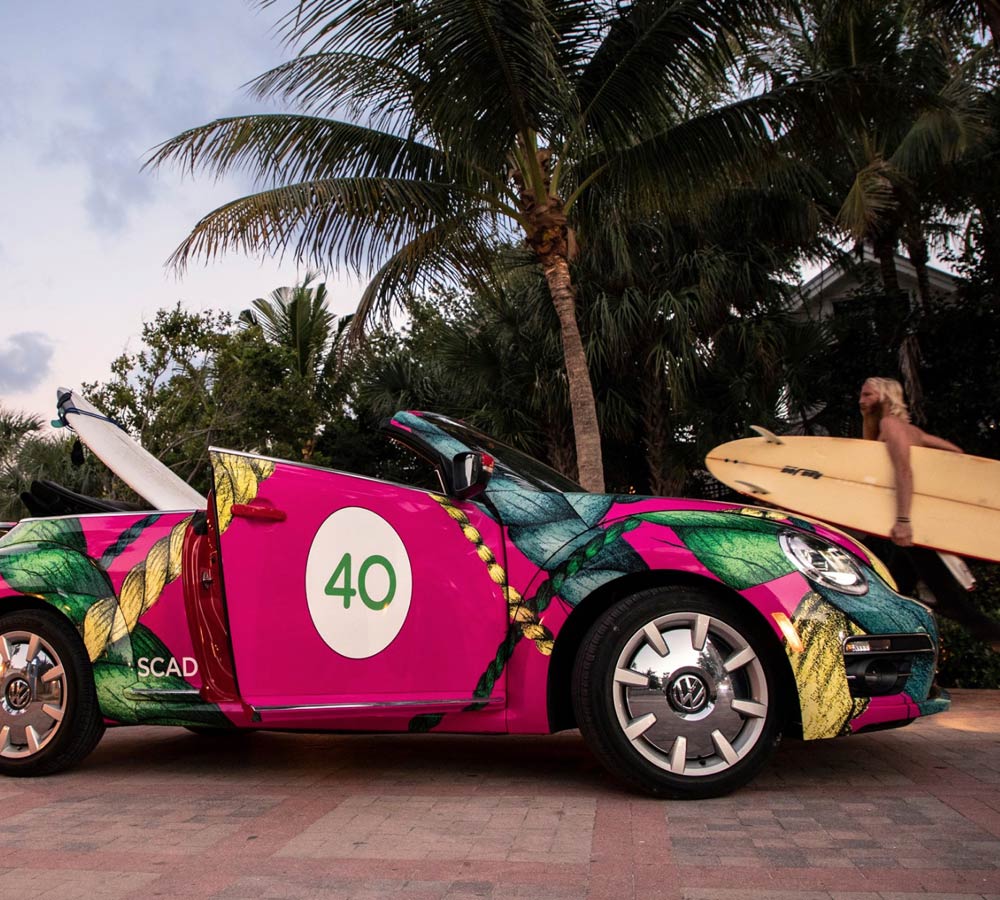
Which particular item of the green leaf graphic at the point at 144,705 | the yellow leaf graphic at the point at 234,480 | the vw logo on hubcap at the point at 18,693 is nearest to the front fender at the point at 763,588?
the yellow leaf graphic at the point at 234,480

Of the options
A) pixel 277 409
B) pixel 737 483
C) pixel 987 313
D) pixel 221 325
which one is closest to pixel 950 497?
pixel 737 483

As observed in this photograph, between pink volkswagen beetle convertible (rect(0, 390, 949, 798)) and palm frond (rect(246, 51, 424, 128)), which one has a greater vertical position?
palm frond (rect(246, 51, 424, 128))

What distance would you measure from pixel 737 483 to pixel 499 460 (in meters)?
2.19

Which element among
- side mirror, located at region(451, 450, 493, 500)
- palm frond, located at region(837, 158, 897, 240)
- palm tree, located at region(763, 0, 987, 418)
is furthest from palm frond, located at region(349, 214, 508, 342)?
side mirror, located at region(451, 450, 493, 500)

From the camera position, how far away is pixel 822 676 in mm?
3674

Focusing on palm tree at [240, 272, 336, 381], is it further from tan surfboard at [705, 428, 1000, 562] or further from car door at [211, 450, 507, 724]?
car door at [211, 450, 507, 724]

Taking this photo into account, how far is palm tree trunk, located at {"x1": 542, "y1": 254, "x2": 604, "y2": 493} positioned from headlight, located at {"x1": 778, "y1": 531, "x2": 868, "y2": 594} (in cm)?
465

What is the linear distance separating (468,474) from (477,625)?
1.94ft

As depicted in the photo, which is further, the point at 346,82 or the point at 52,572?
the point at 346,82

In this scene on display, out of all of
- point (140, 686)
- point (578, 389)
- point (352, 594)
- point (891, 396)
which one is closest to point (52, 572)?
point (140, 686)

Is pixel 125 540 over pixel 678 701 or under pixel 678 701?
over

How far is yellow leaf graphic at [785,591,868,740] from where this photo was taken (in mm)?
3670

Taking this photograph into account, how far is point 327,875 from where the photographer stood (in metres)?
3.02

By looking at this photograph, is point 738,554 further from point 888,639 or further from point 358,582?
point 358,582
